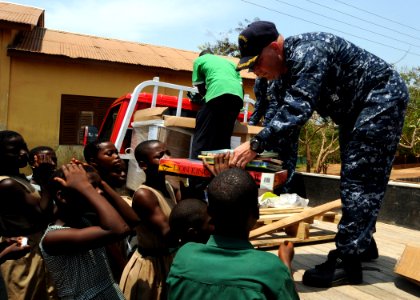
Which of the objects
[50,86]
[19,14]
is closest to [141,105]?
[50,86]

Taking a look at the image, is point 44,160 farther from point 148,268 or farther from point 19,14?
point 19,14

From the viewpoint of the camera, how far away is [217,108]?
3.97 meters

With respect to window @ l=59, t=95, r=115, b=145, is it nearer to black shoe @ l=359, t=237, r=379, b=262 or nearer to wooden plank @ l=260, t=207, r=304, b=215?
wooden plank @ l=260, t=207, r=304, b=215

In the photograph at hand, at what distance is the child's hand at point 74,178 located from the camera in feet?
6.18

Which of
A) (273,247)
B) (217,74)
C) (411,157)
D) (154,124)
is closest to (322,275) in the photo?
(273,247)

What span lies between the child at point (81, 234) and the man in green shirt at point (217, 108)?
1.84 metres

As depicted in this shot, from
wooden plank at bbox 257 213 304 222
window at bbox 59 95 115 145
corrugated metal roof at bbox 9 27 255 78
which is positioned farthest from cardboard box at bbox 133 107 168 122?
window at bbox 59 95 115 145

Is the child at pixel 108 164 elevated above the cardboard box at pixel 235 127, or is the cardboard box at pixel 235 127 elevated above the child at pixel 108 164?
the cardboard box at pixel 235 127

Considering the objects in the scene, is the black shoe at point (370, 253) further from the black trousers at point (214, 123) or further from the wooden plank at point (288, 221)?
the black trousers at point (214, 123)

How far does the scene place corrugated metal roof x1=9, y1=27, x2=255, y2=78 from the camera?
35.9 ft

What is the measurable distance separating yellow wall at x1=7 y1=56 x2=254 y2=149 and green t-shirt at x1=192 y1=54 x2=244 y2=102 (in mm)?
7713

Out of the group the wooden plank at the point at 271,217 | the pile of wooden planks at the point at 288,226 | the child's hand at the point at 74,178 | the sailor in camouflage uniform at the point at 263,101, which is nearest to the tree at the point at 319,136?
the sailor in camouflage uniform at the point at 263,101

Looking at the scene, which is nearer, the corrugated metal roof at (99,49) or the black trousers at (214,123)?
the black trousers at (214,123)

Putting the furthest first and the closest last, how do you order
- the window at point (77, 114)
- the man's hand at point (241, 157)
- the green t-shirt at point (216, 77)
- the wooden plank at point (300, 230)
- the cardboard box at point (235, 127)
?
the window at point (77, 114), the cardboard box at point (235, 127), the green t-shirt at point (216, 77), the wooden plank at point (300, 230), the man's hand at point (241, 157)
